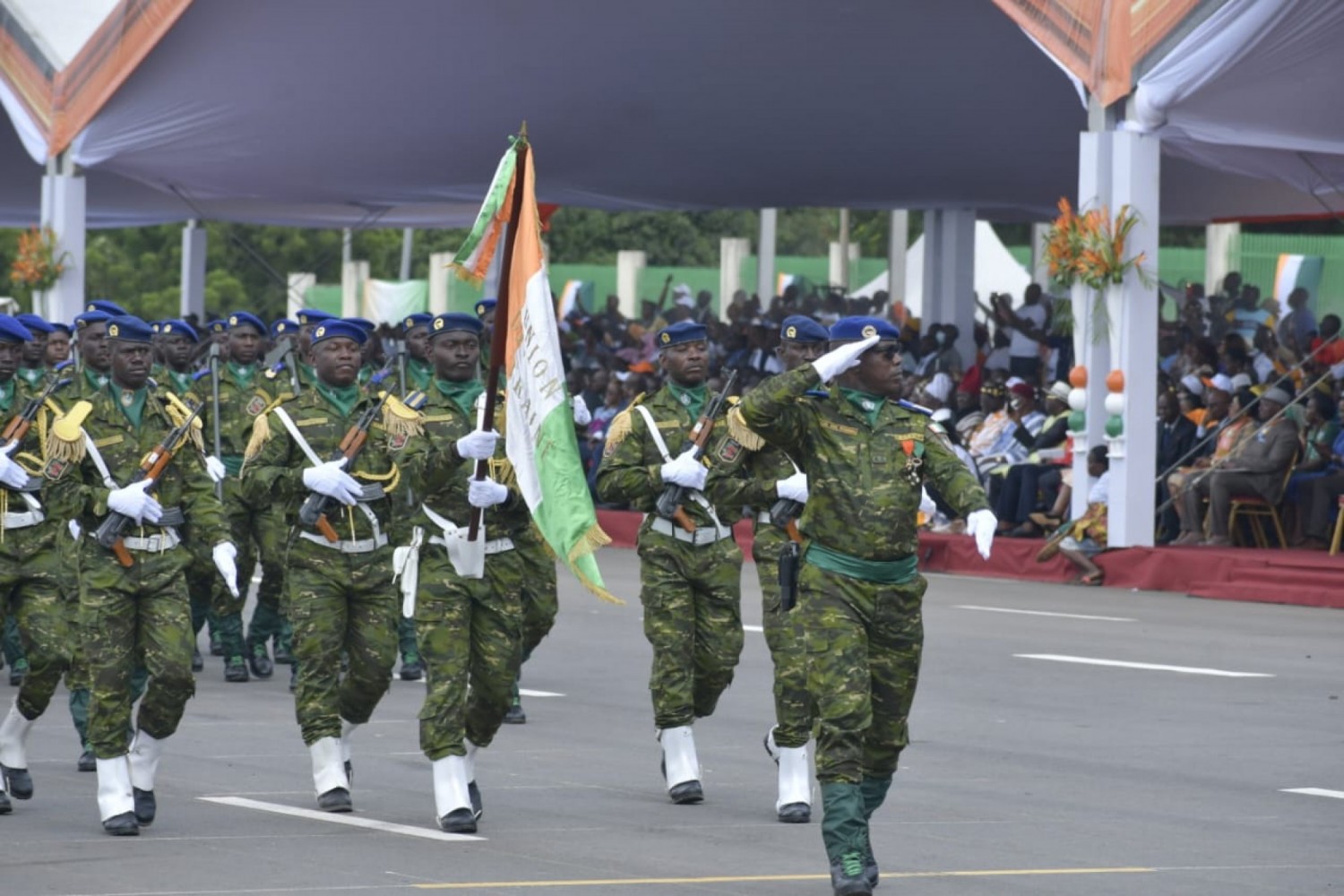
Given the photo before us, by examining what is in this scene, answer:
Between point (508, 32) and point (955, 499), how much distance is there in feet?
61.9

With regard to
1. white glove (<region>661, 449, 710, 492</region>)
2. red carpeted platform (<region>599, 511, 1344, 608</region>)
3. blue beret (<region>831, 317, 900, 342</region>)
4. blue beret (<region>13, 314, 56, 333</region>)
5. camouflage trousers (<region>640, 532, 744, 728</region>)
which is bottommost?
red carpeted platform (<region>599, 511, 1344, 608</region>)

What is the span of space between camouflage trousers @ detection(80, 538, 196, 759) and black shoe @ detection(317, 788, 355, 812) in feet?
2.33

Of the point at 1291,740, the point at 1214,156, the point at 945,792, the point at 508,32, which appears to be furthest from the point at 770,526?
the point at 508,32

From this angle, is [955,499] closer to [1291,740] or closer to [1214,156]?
[1291,740]

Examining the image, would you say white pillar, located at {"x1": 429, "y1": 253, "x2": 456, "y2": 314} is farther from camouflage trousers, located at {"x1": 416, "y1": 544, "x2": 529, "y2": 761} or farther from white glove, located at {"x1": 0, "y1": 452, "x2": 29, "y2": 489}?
camouflage trousers, located at {"x1": 416, "y1": 544, "x2": 529, "y2": 761}

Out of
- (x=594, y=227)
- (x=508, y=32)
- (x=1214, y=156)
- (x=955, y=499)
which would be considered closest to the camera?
(x=955, y=499)

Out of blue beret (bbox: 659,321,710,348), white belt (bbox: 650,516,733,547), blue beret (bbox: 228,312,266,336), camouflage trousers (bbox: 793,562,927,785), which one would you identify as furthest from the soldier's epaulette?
blue beret (bbox: 228,312,266,336)

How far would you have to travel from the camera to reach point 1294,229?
4631 centimetres

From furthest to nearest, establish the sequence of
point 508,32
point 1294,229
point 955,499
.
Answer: point 1294,229
point 508,32
point 955,499

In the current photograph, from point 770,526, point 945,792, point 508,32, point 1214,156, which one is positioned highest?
point 508,32

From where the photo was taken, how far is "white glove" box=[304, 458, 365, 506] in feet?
32.6

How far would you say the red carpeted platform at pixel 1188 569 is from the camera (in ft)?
65.5

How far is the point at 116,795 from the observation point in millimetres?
9453

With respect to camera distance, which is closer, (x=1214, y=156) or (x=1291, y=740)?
(x=1291, y=740)
